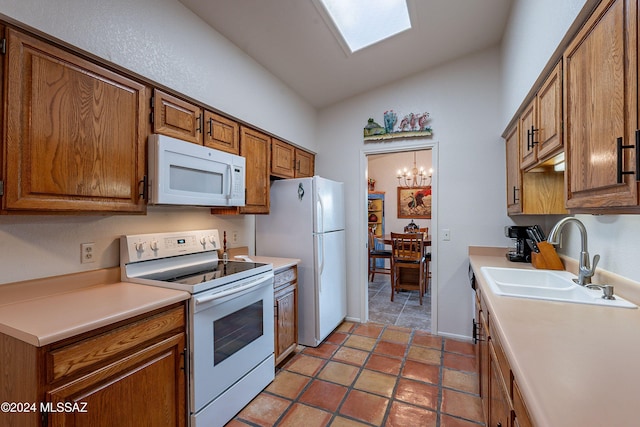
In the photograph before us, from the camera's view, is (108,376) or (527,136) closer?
(108,376)

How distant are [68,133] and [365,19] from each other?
2.07 meters

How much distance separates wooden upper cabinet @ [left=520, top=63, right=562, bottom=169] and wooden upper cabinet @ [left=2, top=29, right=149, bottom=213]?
213cm

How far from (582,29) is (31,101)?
221 cm

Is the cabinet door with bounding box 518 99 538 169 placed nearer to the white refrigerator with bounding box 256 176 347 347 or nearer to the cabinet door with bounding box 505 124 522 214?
the cabinet door with bounding box 505 124 522 214

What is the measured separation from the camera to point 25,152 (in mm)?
1240

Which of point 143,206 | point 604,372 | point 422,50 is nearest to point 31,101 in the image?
point 143,206

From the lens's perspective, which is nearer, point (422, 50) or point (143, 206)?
point (143, 206)

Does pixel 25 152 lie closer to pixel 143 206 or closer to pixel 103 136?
pixel 103 136

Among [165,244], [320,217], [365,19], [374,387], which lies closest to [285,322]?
[374,387]

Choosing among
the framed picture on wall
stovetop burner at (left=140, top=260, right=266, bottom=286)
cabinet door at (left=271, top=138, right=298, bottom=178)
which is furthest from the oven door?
the framed picture on wall

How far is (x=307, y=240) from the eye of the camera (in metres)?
2.78

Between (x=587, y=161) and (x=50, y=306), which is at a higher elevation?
(x=587, y=161)

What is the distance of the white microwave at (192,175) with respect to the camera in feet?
5.60

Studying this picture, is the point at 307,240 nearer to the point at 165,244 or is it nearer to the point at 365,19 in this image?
the point at 165,244
